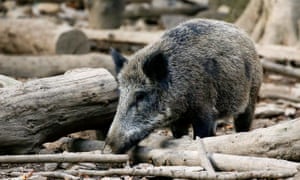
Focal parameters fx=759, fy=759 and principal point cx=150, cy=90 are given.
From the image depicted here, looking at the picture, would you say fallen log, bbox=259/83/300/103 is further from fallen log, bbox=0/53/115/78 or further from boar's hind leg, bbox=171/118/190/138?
boar's hind leg, bbox=171/118/190/138

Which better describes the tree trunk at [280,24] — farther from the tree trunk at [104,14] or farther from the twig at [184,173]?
the twig at [184,173]

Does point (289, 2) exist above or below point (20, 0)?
above

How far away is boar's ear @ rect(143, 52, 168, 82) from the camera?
6.09 m

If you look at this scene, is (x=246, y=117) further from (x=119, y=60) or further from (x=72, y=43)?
(x=72, y=43)

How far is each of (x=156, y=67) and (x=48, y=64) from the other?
482cm

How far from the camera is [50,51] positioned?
38.0ft

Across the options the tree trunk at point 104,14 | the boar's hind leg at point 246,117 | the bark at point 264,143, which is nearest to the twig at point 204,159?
the bark at point 264,143

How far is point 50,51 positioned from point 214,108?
5.49 metres

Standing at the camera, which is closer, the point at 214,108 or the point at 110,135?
the point at 110,135

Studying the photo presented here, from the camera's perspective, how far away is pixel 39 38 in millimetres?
11797

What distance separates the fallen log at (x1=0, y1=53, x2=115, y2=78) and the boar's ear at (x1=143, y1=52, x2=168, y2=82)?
4.37m

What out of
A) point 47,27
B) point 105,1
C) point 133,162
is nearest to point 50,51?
point 47,27

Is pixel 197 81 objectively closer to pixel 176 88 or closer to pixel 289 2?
pixel 176 88

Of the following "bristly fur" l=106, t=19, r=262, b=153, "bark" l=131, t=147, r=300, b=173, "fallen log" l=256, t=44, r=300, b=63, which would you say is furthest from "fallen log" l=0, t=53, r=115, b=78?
"bark" l=131, t=147, r=300, b=173
